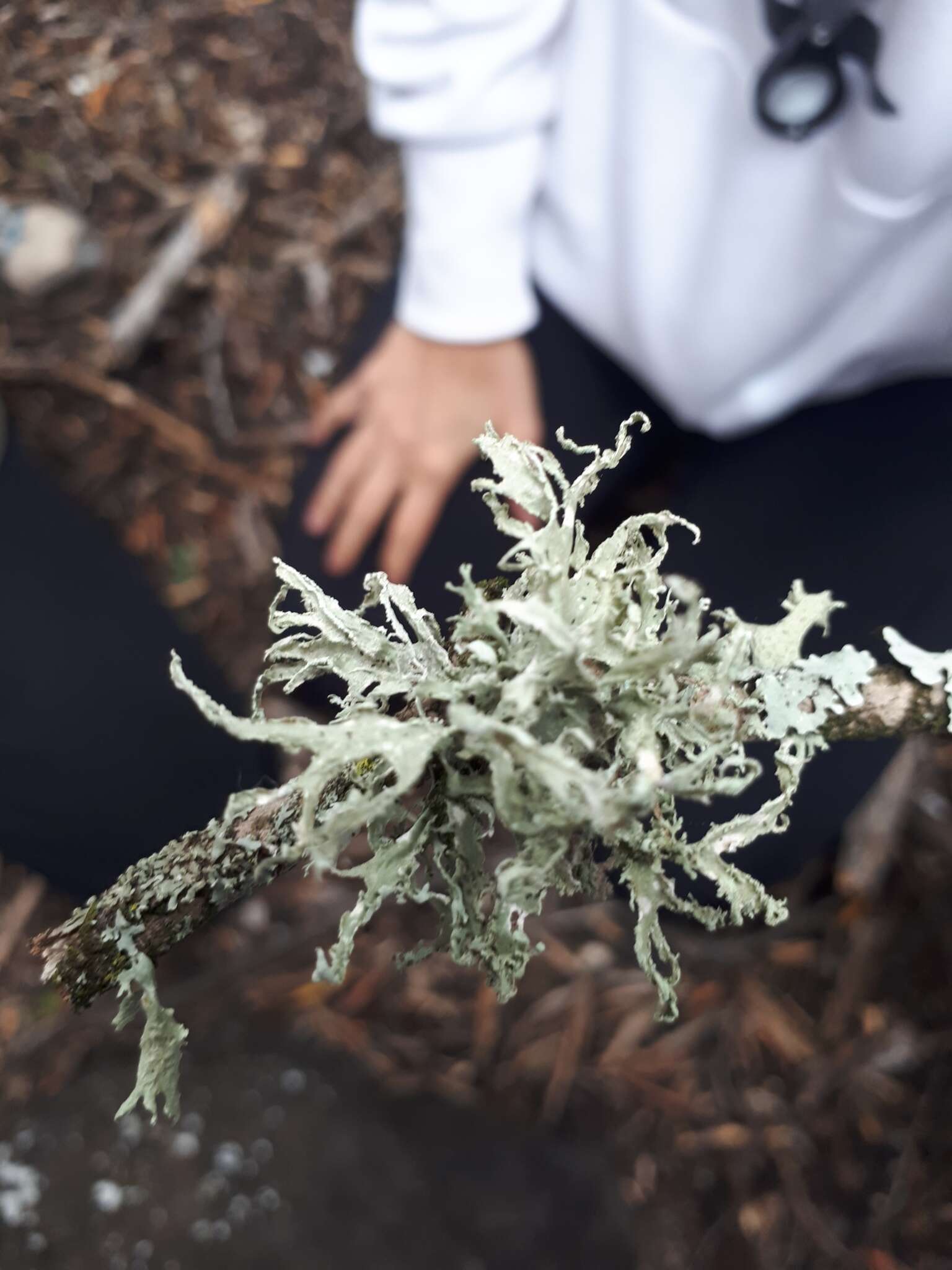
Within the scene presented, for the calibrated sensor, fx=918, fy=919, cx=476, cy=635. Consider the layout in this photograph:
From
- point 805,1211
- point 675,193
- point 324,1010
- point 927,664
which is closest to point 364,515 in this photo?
point 675,193

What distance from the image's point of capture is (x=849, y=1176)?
1.02 m

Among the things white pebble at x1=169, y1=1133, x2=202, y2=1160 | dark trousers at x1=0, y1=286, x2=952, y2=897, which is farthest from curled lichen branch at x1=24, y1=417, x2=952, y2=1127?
white pebble at x1=169, y1=1133, x2=202, y2=1160

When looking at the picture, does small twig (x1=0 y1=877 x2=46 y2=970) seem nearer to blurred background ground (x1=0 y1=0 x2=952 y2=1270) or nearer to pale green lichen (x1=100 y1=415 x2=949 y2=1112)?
blurred background ground (x1=0 y1=0 x2=952 y2=1270)

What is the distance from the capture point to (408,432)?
93 centimetres

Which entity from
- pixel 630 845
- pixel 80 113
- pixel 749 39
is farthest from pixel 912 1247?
pixel 80 113

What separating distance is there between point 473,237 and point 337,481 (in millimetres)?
297

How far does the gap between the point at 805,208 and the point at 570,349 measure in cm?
25

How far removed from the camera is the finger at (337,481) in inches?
38.9

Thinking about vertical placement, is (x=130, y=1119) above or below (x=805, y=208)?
below

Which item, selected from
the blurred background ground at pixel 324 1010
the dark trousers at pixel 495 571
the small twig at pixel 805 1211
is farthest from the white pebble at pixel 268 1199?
the small twig at pixel 805 1211

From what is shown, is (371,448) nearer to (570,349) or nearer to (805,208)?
(570,349)

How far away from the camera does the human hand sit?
87cm

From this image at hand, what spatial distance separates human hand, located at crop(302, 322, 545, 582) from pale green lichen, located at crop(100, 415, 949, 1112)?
1.78 ft

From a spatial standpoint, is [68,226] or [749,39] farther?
[68,226]
